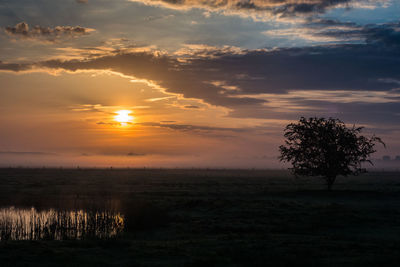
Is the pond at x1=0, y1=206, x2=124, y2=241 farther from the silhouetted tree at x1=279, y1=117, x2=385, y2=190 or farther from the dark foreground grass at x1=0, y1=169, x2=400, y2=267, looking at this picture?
the silhouetted tree at x1=279, y1=117, x2=385, y2=190

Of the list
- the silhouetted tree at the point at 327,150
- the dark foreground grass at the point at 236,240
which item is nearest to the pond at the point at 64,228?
the dark foreground grass at the point at 236,240

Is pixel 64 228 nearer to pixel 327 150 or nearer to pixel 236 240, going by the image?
pixel 236 240

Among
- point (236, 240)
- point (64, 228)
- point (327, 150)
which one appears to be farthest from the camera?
point (327, 150)

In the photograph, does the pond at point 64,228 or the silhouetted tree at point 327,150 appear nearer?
the pond at point 64,228

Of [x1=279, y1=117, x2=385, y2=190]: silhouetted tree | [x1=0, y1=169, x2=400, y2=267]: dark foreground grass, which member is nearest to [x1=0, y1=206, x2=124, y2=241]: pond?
[x1=0, y1=169, x2=400, y2=267]: dark foreground grass

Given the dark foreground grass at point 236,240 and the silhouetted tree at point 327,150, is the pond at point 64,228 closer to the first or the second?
the dark foreground grass at point 236,240

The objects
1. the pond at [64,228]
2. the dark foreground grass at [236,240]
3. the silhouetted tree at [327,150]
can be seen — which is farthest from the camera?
the silhouetted tree at [327,150]

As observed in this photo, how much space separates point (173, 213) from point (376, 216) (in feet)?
60.5

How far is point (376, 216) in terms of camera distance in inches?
1447

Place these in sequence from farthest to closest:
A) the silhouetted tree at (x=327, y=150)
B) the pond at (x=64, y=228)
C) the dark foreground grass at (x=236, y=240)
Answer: the silhouetted tree at (x=327, y=150), the pond at (x=64, y=228), the dark foreground grass at (x=236, y=240)

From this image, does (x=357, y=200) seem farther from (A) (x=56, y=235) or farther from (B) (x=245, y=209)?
(A) (x=56, y=235)

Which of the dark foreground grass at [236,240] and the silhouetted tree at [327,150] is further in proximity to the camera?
the silhouetted tree at [327,150]

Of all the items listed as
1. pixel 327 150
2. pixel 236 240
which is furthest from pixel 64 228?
pixel 327 150

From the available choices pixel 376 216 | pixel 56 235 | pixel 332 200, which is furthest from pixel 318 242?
pixel 332 200
